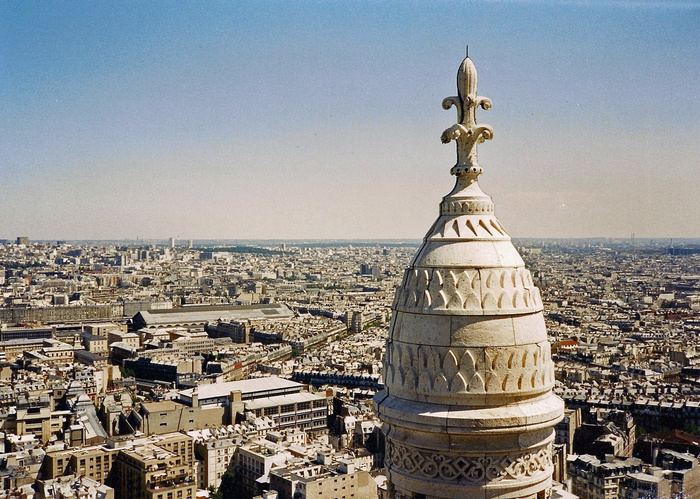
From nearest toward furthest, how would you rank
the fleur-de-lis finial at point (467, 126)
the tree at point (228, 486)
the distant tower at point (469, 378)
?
1. the distant tower at point (469, 378)
2. the fleur-de-lis finial at point (467, 126)
3. the tree at point (228, 486)

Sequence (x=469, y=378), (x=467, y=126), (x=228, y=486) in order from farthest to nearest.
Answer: (x=228, y=486), (x=467, y=126), (x=469, y=378)

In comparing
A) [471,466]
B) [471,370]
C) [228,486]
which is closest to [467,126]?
[471,370]

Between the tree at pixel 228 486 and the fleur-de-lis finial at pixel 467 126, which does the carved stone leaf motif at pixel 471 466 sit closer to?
the fleur-de-lis finial at pixel 467 126

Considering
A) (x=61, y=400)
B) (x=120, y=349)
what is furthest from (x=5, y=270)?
(x=61, y=400)

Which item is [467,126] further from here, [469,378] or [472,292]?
[469,378]

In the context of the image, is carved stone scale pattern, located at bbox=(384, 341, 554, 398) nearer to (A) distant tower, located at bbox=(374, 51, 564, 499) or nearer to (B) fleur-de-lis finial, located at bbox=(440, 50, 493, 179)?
(A) distant tower, located at bbox=(374, 51, 564, 499)

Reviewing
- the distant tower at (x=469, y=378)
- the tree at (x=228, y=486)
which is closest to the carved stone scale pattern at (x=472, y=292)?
the distant tower at (x=469, y=378)

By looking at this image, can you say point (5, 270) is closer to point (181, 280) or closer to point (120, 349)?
point (181, 280)
